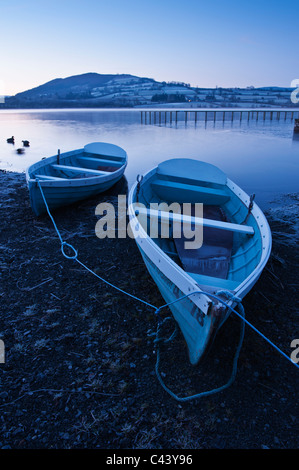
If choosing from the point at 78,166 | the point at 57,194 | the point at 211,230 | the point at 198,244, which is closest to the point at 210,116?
the point at 78,166

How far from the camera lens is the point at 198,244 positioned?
5.27 m

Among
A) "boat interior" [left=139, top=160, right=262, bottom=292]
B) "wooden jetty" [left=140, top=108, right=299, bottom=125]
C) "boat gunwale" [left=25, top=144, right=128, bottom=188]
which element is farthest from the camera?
"wooden jetty" [left=140, top=108, right=299, bottom=125]

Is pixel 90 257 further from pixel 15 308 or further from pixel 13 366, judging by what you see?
pixel 13 366

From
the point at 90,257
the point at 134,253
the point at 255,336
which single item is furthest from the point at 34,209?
the point at 255,336

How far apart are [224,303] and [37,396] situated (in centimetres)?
228

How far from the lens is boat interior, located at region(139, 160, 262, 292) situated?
4.48 meters

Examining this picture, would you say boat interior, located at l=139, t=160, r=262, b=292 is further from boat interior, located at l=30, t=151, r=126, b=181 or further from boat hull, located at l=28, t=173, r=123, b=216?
boat interior, located at l=30, t=151, r=126, b=181

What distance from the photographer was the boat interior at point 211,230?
14.7 feet

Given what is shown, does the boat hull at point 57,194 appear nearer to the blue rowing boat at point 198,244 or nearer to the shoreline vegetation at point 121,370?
the shoreline vegetation at point 121,370

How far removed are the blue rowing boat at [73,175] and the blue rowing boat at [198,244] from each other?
6.99 feet

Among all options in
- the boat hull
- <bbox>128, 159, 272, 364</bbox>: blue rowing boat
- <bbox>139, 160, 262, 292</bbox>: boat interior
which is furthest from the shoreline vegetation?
the boat hull

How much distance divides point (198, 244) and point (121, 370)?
251 centimetres

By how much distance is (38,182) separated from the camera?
23.3 ft

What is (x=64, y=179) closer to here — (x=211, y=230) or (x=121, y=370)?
(x=211, y=230)
